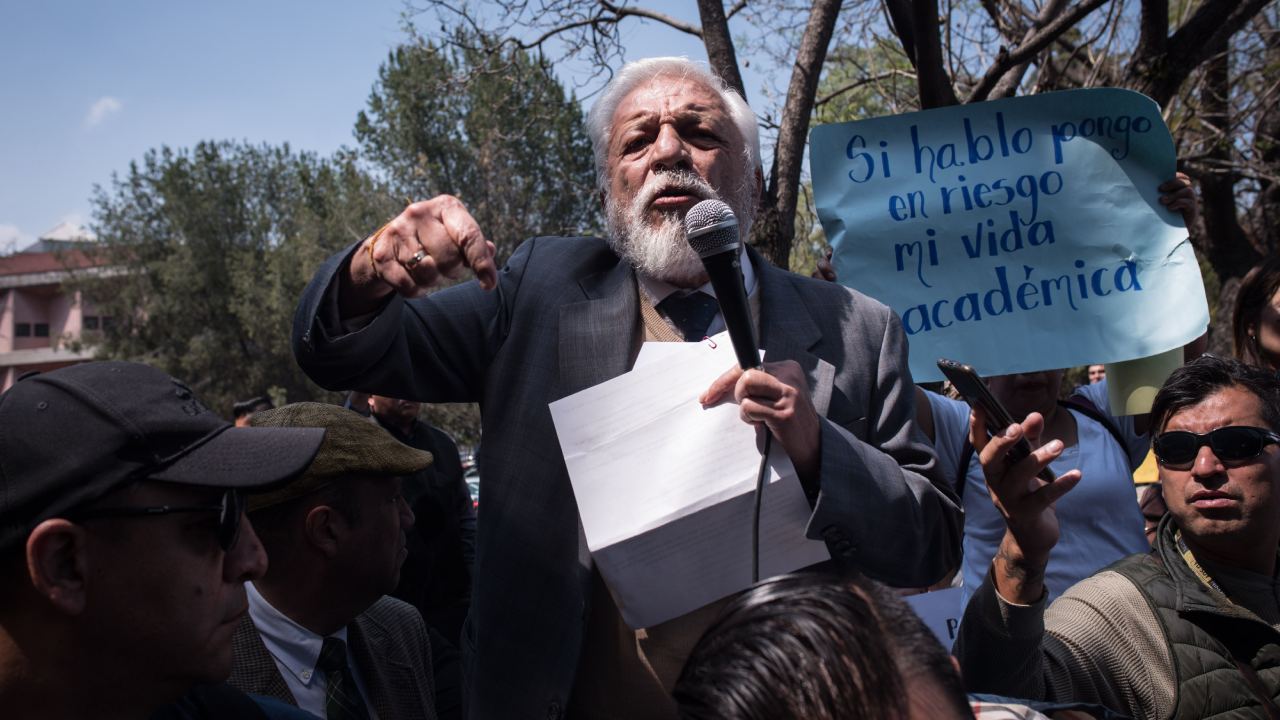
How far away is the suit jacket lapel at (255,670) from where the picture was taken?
2.33 m

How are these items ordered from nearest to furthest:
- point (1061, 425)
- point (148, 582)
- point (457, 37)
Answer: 1. point (148, 582)
2. point (1061, 425)
3. point (457, 37)

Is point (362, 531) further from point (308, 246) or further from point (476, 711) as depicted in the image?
point (308, 246)

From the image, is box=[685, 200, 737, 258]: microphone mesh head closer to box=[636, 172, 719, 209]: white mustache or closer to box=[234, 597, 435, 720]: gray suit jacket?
box=[636, 172, 719, 209]: white mustache

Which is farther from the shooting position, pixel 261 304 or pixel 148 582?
pixel 261 304

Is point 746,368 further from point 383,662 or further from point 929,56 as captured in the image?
point 929,56

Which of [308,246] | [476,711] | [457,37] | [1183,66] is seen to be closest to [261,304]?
[308,246]

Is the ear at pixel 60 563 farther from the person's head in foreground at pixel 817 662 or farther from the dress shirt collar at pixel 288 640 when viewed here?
the dress shirt collar at pixel 288 640

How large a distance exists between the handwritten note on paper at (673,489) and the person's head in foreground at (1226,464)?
1244 mm

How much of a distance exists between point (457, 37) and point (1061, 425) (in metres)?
4.83

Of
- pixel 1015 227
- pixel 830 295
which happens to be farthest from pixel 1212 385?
pixel 830 295

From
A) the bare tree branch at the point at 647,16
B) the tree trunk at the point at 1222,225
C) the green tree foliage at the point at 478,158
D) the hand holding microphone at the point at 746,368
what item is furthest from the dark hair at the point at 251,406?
the green tree foliage at the point at 478,158

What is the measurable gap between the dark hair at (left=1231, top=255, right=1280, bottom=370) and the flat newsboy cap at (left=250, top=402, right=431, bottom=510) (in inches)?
104

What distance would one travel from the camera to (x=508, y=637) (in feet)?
6.02

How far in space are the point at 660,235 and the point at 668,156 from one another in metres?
0.18
